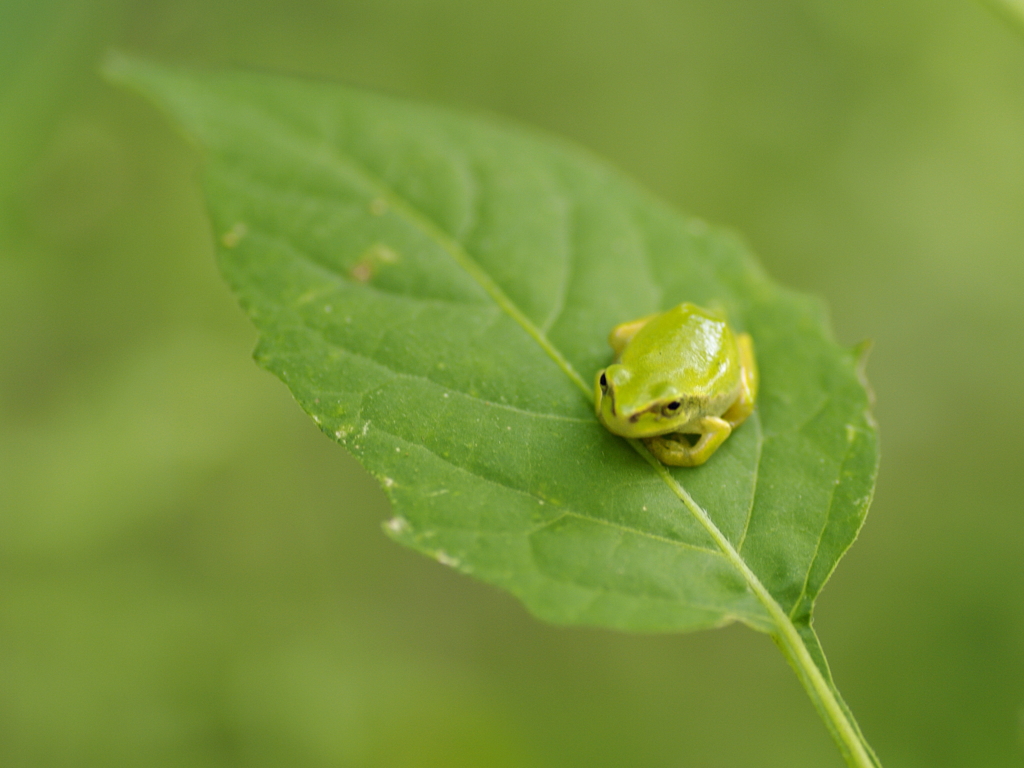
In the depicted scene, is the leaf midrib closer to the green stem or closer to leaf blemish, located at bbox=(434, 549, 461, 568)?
the green stem

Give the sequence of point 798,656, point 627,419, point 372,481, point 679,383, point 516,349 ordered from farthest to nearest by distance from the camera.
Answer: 1. point 372,481
2. point 679,383
3. point 516,349
4. point 627,419
5. point 798,656

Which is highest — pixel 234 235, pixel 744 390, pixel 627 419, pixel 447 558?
pixel 744 390

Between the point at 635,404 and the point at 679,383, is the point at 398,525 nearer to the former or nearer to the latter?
the point at 635,404

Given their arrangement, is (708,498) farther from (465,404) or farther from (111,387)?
(111,387)

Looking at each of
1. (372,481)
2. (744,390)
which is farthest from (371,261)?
(372,481)

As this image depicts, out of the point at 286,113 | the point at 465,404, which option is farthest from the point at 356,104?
the point at 465,404

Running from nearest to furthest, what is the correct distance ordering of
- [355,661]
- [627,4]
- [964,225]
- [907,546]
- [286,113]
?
1. [286,113]
2. [355,661]
3. [907,546]
4. [964,225]
5. [627,4]

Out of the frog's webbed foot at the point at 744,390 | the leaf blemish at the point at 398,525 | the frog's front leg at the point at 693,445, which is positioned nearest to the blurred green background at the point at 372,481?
the frog's webbed foot at the point at 744,390

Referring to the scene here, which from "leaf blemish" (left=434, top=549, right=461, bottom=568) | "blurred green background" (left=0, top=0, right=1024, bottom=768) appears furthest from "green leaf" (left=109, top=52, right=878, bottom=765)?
"blurred green background" (left=0, top=0, right=1024, bottom=768)
